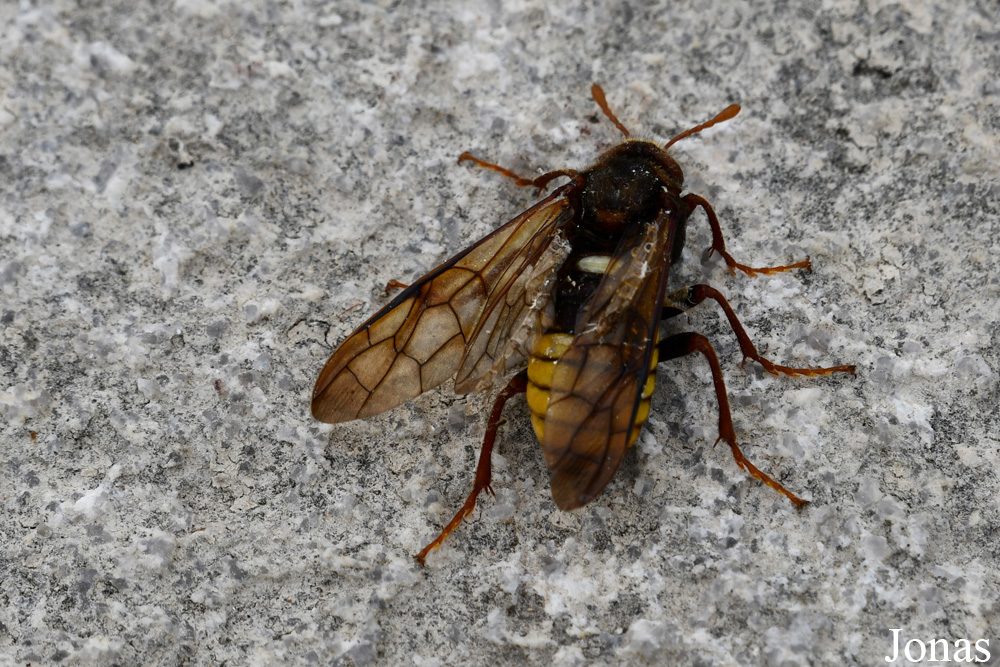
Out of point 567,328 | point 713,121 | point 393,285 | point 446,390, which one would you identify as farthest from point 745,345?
point 393,285

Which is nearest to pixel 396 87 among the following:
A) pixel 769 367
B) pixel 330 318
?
pixel 330 318

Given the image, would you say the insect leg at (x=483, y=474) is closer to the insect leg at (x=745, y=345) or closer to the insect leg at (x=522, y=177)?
the insect leg at (x=745, y=345)

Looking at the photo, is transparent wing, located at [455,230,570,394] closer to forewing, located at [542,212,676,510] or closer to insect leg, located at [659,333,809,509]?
forewing, located at [542,212,676,510]

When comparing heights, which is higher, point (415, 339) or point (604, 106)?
point (604, 106)

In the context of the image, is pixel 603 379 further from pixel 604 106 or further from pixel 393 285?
pixel 604 106

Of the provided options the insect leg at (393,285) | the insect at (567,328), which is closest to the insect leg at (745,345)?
the insect at (567,328)

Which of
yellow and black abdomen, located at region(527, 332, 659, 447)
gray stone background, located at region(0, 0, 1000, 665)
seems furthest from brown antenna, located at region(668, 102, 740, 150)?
yellow and black abdomen, located at region(527, 332, 659, 447)

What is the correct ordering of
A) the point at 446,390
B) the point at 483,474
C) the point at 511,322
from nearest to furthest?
the point at 483,474 → the point at 511,322 → the point at 446,390
